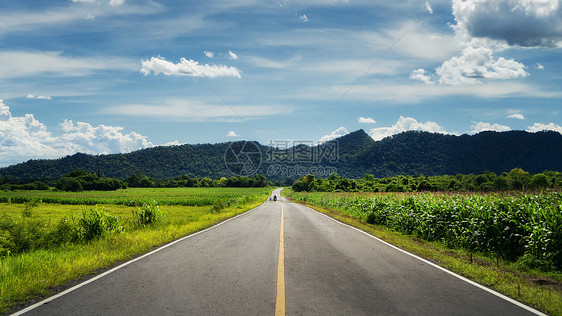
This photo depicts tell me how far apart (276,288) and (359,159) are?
10794 centimetres

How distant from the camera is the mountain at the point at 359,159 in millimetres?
83375

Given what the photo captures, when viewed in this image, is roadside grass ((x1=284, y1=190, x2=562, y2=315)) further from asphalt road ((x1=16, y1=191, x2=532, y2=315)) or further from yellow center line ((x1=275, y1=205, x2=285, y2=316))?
yellow center line ((x1=275, y1=205, x2=285, y2=316))

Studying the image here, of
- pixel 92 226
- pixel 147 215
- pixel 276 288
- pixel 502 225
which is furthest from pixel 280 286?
pixel 147 215

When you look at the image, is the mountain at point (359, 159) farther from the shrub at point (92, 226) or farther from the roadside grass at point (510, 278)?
the roadside grass at point (510, 278)

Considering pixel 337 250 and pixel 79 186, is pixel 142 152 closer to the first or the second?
pixel 79 186

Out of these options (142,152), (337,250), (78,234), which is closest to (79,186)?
(142,152)

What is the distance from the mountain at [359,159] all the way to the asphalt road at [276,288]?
7243 centimetres

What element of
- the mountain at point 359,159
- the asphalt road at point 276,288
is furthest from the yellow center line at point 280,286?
the mountain at point 359,159

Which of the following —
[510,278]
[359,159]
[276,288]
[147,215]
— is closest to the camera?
[276,288]

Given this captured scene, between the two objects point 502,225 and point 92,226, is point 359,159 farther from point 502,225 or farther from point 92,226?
point 92,226

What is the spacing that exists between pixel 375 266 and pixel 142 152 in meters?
180

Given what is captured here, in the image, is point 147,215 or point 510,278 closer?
point 510,278

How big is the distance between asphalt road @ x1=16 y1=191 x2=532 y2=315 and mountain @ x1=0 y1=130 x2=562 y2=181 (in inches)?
2851

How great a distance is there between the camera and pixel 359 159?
363 feet
